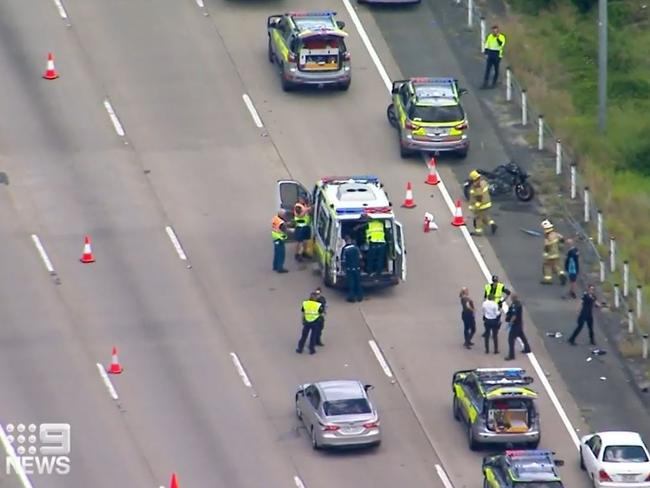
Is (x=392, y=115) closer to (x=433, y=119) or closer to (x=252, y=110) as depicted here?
(x=433, y=119)

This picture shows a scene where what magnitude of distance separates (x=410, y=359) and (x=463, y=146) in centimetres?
975

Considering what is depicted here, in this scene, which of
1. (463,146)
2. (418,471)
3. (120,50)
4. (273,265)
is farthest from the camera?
(120,50)

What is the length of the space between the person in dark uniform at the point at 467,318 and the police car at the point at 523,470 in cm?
664

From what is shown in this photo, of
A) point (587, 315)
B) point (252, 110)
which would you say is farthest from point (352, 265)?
point (252, 110)

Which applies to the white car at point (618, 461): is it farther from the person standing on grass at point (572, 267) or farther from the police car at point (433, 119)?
the police car at point (433, 119)

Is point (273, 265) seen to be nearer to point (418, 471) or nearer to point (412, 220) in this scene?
point (412, 220)

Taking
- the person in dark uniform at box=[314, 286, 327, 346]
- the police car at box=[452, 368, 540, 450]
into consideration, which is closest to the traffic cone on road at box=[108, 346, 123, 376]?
the person in dark uniform at box=[314, 286, 327, 346]

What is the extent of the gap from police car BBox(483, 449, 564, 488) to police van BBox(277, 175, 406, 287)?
9.42 meters

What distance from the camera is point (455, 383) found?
56250 millimetres

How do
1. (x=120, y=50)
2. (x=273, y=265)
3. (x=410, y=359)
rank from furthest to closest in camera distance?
(x=120, y=50)
(x=273, y=265)
(x=410, y=359)

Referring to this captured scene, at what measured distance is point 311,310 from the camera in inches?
2307

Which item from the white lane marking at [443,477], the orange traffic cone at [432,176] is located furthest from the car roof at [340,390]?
the orange traffic cone at [432,176]

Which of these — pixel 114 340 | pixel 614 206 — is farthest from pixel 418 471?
pixel 614 206

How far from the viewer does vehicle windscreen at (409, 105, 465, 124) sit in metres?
66.5
